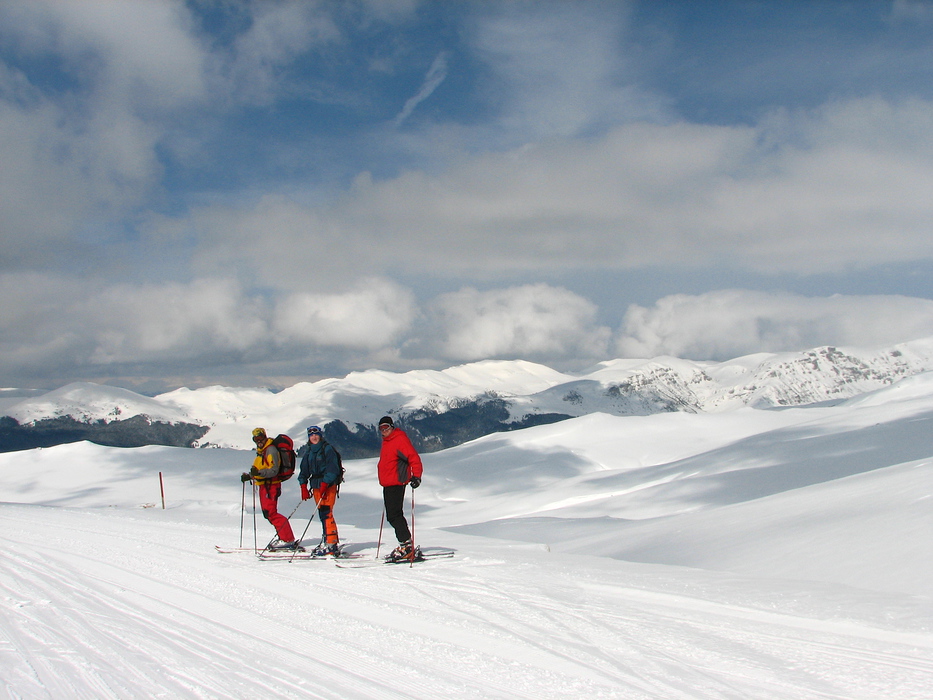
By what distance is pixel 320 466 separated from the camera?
9.68 metres

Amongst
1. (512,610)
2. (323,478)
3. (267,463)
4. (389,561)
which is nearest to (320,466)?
(323,478)

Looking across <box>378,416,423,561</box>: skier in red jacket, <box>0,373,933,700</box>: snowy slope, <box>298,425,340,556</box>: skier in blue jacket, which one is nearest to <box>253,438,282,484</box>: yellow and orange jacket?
<box>298,425,340,556</box>: skier in blue jacket

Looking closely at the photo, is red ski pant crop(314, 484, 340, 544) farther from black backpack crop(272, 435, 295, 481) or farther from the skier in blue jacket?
black backpack crop(272, 435, 295, 481)

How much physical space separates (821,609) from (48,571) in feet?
27.9

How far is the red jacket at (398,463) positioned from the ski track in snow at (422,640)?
3.79ft

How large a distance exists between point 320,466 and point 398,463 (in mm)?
1577

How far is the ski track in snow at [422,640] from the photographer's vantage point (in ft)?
13.8

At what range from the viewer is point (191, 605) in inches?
252

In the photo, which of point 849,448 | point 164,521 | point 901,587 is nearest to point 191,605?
point 901,587

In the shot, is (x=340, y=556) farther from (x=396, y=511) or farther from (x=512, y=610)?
(x=512, y=610)

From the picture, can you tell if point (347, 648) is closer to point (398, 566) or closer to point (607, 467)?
point (398, 566)

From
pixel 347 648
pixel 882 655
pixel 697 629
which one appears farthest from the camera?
pixel 697 629

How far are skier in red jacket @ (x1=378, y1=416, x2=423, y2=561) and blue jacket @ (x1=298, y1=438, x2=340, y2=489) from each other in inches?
43.6

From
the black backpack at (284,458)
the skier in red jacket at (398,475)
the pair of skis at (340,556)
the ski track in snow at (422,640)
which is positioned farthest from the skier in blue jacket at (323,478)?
the ski track in snow at (422,640)
